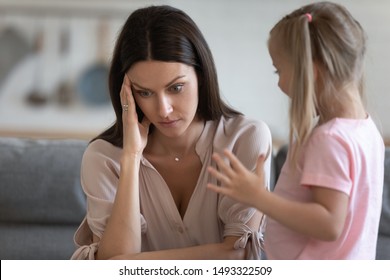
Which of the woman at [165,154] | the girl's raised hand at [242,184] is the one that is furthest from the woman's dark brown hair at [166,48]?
the girl's raised hand at [242,184]

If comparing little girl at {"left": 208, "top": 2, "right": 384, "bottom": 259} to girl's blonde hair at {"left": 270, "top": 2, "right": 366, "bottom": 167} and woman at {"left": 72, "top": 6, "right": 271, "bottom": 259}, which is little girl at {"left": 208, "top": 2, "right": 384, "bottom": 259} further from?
woman at {"left": 72, "top": 6, "right": 271, "bottom": 259}

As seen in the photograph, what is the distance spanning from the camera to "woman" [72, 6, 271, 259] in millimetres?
1470

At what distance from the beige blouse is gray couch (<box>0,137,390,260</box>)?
35 cm

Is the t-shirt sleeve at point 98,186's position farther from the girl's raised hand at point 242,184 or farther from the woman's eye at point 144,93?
the girl's raised hand at point 242,184

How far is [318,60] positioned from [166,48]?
42cm

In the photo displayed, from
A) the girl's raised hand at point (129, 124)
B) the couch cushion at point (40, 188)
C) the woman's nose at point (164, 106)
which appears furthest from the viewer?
the couch cushion at point (40, 188)

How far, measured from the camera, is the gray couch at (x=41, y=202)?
1985 mm

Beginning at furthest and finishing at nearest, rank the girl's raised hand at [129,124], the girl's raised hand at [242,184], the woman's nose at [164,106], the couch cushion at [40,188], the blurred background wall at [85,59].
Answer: the blurred background wall at [85,59] < the couch cushion at [40,188] < the girl's raised hand at [129,124] < the woman's nose at [164,106] < the girl's raised hand at [242,184]

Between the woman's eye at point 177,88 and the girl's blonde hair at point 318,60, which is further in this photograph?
the woman's eye at point 177,88

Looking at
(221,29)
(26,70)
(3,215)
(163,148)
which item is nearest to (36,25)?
(26,70)

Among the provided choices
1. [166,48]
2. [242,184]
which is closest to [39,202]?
[166,48]

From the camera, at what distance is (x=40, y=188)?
1.99 meters
